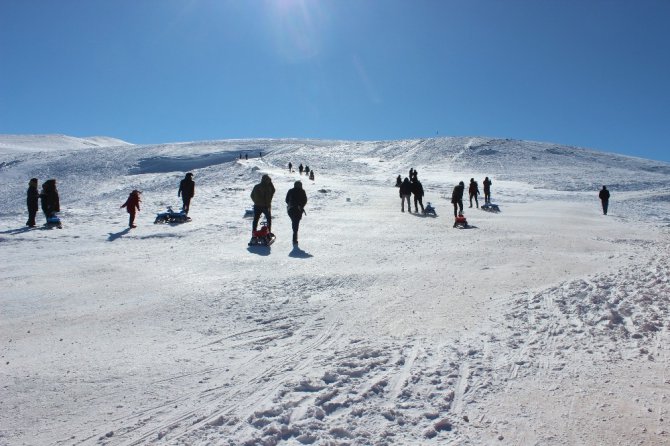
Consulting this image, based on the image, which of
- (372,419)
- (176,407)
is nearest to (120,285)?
(176,407)

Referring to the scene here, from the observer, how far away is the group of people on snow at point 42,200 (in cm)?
1413

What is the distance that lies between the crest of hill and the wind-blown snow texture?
103500 mm

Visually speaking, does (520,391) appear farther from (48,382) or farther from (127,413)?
(48,382)

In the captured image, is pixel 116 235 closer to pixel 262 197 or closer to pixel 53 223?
pixel 53 223

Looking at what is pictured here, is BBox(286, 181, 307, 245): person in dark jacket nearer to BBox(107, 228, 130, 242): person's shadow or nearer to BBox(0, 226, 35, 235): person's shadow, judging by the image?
BBox(107, 228, 130, 242): person's shadow

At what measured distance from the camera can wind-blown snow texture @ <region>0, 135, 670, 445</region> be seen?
12.4 ft

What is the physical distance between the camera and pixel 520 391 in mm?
4254

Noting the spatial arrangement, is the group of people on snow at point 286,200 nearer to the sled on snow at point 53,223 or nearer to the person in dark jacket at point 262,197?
the person in dark jacket at point 262,197

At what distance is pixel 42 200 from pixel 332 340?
1380 cm

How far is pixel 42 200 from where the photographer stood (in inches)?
608

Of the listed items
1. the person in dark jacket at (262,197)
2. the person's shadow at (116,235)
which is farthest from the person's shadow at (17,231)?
the person in dark jacket at (262,197)

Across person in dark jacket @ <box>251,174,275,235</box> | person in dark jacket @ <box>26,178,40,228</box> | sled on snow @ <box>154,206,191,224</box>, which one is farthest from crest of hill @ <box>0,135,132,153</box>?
person in dark jacket @ <box>251,174,275,235</box>

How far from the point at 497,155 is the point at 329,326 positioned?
8143 cm

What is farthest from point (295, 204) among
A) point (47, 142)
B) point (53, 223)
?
point (47, 142)
